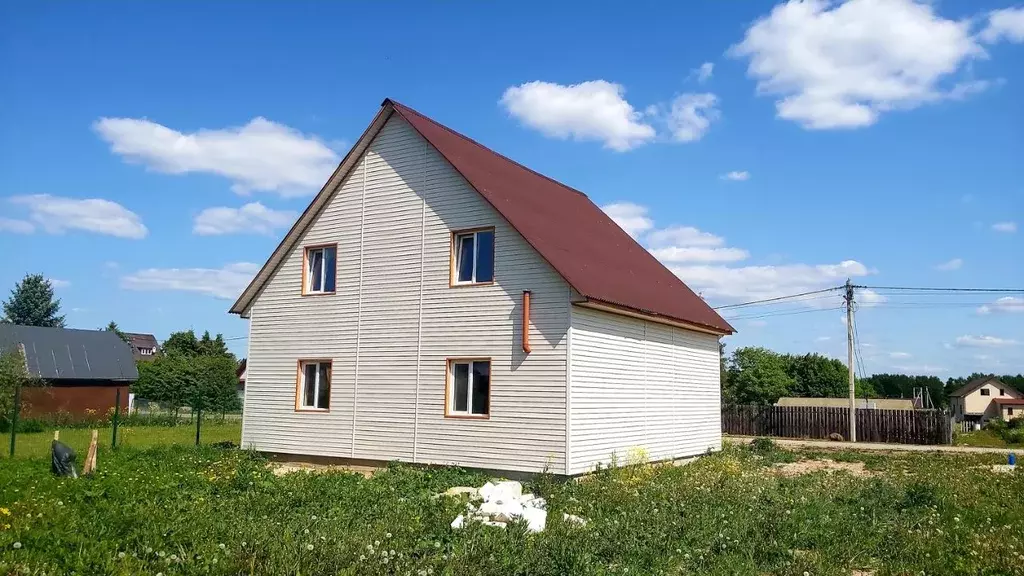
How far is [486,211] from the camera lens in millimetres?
17516

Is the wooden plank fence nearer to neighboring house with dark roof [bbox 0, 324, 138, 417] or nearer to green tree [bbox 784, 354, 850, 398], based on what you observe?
neighboring house with dark roof [bbox 0, 324, 138, 417]

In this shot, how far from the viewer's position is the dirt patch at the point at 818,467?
1917 centimetres

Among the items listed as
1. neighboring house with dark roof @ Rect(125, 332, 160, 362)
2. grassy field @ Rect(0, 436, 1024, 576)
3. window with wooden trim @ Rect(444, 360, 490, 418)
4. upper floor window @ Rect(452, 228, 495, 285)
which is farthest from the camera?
neighboring house with dark roof @ Rect(125, 332, 160, 362)

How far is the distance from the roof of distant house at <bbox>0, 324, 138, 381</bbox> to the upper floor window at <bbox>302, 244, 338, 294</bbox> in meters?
25.9

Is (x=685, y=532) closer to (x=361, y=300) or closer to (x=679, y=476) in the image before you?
(x=679, y=476)

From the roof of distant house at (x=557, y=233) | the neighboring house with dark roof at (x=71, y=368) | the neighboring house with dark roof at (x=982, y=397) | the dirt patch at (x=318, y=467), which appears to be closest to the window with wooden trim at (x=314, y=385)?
the dirt patch at (x=318, y=467)

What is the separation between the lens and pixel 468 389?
1716 cm

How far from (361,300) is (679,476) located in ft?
28.1

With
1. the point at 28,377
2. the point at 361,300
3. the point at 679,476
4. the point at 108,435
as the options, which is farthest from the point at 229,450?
the point at 28,377

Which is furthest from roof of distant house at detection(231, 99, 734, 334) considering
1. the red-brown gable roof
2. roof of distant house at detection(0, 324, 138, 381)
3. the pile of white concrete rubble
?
roof of distant house at detection(0, 324, 138, 381)

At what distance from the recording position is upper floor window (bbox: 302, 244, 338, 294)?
2002 centimetres

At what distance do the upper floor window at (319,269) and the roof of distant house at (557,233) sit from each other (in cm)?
68

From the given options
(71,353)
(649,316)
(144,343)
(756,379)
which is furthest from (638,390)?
(144,343)

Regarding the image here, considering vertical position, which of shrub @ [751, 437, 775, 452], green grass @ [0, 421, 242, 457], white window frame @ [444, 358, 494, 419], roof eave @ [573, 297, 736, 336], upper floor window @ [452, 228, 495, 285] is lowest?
green grass @ [0, 421, 242, 457]
